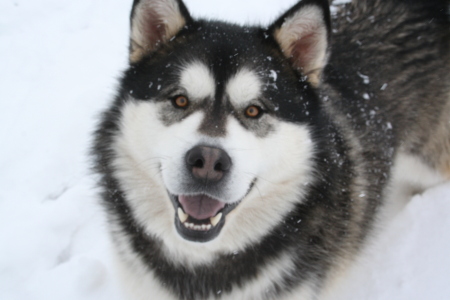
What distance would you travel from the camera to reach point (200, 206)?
2.11 meters

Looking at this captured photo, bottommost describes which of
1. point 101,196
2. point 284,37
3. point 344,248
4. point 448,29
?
point 344,248

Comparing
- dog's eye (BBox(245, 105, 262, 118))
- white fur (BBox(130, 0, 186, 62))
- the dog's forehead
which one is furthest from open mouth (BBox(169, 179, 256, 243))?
white fur (BBox(130, 0, 186, 62))

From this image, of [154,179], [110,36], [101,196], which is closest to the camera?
[154,179]

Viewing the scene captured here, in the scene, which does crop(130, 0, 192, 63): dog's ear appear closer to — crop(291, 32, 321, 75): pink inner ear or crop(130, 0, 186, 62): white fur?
crop(130, 0, 186, 62): white fur

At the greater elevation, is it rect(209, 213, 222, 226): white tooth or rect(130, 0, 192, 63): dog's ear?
rect(130, 0, 192, 63): dog's ear

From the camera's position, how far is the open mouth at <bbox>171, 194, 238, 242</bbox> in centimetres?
205

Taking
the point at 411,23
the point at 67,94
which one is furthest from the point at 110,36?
the point at 411,23

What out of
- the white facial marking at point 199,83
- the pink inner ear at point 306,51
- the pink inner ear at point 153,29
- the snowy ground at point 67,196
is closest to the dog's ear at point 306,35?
the pink inner ear at point 306,51

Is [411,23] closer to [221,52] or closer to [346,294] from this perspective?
[221,52]

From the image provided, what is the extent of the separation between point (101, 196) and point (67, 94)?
Answer: 2.82 m

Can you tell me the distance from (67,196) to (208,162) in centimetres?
253

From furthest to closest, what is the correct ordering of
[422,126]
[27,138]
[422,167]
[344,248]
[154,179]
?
[27,138], [422,167], [422,126], [344,248], [154,179]

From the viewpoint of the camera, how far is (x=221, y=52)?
2.28 meters

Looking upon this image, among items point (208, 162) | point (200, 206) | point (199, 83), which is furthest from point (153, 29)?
point (200, 206)
